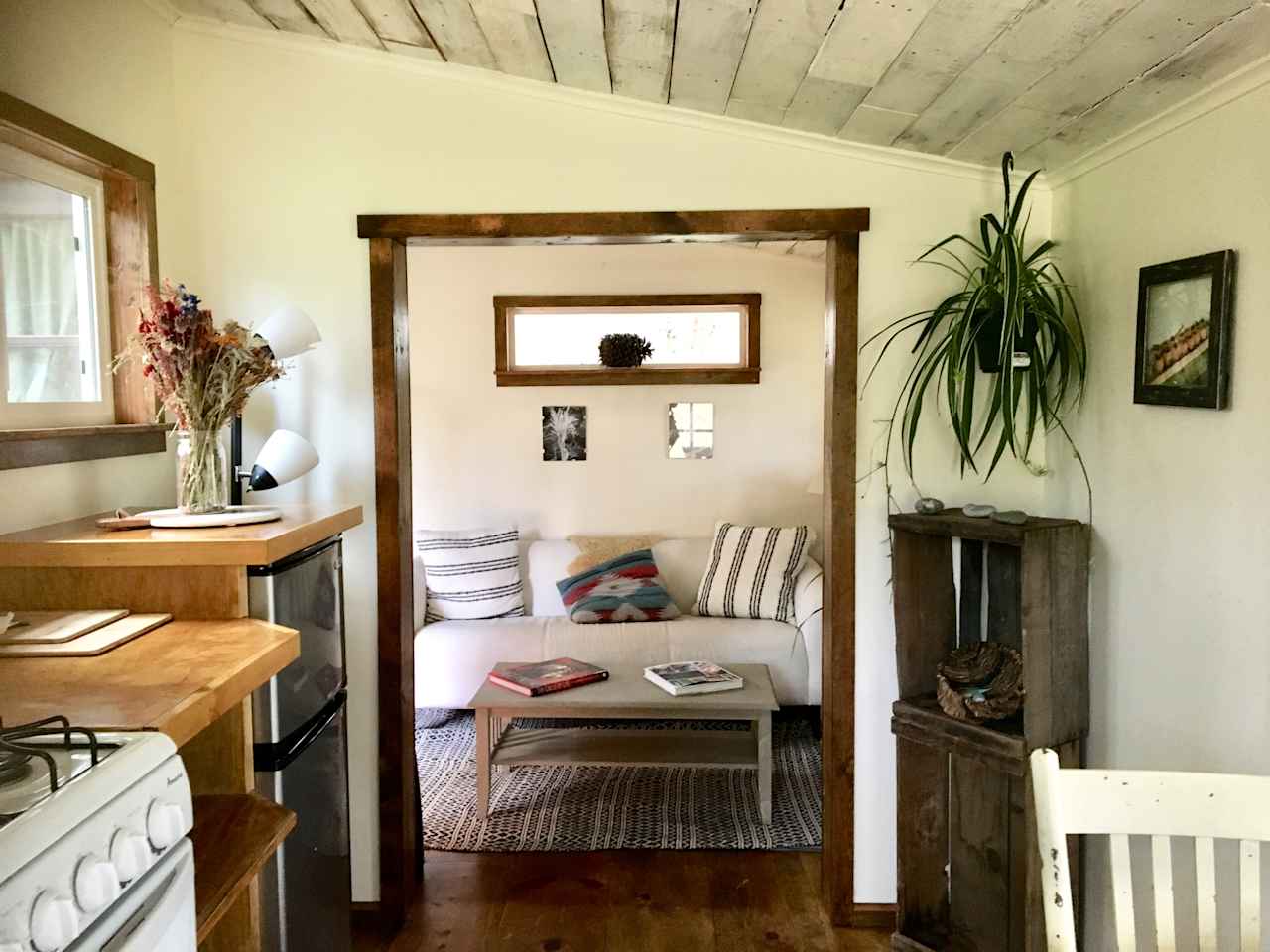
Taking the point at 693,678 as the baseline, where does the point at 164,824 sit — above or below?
above

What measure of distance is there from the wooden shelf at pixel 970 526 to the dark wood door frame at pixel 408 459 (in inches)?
8.0

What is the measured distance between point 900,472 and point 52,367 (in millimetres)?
2162

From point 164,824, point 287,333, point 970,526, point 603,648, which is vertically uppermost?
point 287,333

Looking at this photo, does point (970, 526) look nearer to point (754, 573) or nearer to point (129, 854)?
point (129, 854)

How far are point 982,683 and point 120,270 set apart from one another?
2422 mm

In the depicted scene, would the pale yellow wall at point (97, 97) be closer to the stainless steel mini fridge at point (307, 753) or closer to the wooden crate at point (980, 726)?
the stainless steel mini fridge at point (307, 753)

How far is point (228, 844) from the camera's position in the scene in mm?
1609

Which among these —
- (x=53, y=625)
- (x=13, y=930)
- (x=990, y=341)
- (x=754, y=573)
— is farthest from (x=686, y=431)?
(x=13, y=930)

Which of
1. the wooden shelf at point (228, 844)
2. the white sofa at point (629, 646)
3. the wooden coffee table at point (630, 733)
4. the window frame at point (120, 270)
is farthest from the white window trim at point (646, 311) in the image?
the wooden shelf at point (228, 844)

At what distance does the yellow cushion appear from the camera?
4.74 meters

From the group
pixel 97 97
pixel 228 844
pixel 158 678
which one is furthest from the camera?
pixel 97 97

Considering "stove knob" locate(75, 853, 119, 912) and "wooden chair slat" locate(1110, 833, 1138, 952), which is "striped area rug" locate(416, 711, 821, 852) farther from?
"stove knob" locate(75, 853, 119, 912)

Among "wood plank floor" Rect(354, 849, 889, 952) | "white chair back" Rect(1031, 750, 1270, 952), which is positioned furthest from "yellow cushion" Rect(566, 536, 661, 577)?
"white chair back" Rect(1031, 750, 1270, 952)

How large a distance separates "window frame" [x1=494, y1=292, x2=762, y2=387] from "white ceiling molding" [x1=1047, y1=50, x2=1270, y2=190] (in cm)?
248
